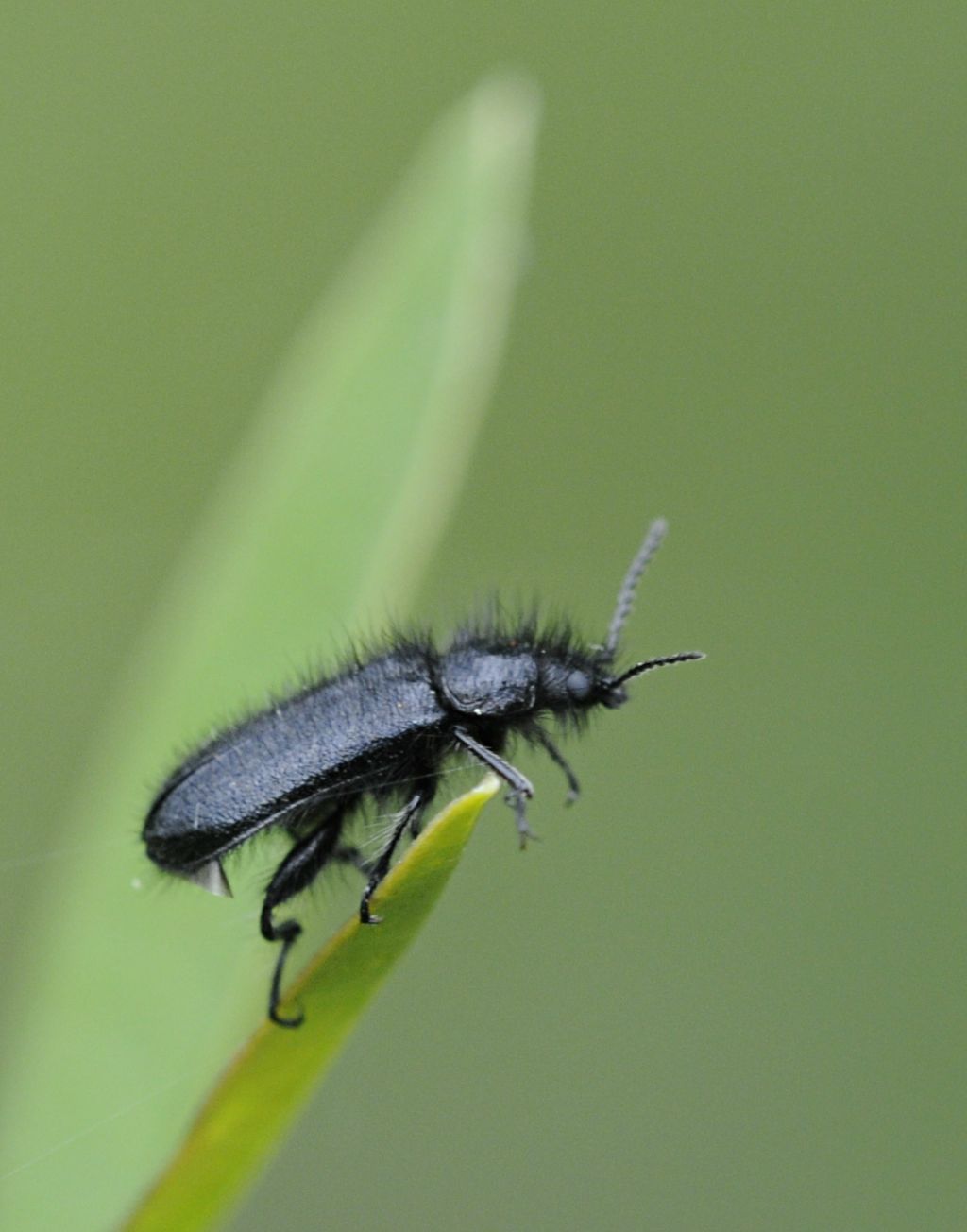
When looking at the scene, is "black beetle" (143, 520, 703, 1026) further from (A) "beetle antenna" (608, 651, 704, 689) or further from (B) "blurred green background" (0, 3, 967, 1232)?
(B) "blurred green background" (0, 3, 967, 1232)

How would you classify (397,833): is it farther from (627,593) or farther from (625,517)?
(625,517)

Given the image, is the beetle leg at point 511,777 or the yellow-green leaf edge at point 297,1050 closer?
the yellow-green leaf edge at point 297,1050

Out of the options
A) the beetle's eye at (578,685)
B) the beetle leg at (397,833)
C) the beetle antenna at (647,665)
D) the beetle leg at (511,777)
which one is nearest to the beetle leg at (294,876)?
the beetle leg at (397,833)

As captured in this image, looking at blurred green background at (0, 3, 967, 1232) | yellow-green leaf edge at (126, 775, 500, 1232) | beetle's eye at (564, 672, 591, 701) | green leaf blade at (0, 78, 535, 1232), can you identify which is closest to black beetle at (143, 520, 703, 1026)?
beetle's eye at (564, 672, 591, 701)

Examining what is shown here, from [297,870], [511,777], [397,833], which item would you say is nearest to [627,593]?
[511,777]

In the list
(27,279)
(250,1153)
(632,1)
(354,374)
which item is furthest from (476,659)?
(632,1)

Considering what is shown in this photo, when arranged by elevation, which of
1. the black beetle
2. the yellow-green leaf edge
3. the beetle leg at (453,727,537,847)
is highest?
the black beetle

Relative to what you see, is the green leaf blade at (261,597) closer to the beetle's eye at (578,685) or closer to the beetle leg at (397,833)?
the beetle leg at (397,833)
